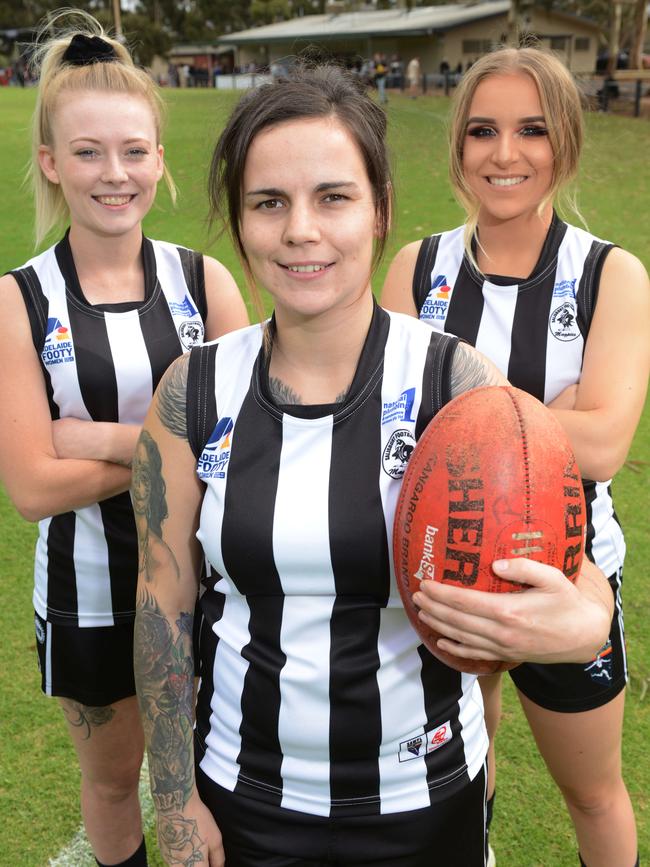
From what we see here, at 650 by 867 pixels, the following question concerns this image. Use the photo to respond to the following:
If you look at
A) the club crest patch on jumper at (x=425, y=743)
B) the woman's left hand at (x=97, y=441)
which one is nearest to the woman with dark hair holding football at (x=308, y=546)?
the club crest patch on jumper at (x=425, y=743)

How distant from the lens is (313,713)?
1837 mm

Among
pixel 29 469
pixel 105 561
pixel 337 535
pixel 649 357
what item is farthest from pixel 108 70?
pixel 649 357

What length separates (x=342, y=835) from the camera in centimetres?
184

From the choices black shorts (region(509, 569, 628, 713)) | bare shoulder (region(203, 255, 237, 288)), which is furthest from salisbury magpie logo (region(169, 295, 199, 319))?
black shorts (region(509, 569, 628, 713))

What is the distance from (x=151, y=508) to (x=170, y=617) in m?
0.26

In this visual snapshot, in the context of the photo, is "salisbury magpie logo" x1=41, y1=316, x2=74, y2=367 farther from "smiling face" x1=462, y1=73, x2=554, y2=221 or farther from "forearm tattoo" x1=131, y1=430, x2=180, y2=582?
"smiling face" x1=462, y1=73, x2=554, y2=221

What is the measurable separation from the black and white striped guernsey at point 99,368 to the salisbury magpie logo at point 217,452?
0.74m

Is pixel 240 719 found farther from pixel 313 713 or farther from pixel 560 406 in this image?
pixel 560 406

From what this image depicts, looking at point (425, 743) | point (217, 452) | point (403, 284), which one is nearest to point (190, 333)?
point (403, 284)

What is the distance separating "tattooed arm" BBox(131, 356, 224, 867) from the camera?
193cm

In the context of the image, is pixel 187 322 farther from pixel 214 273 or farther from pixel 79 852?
pixel 79 852

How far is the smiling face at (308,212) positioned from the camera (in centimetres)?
176

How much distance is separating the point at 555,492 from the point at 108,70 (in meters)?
1.81

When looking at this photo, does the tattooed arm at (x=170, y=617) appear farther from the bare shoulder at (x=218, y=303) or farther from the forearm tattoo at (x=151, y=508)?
the bare shoulder at (x=218, y=303)
